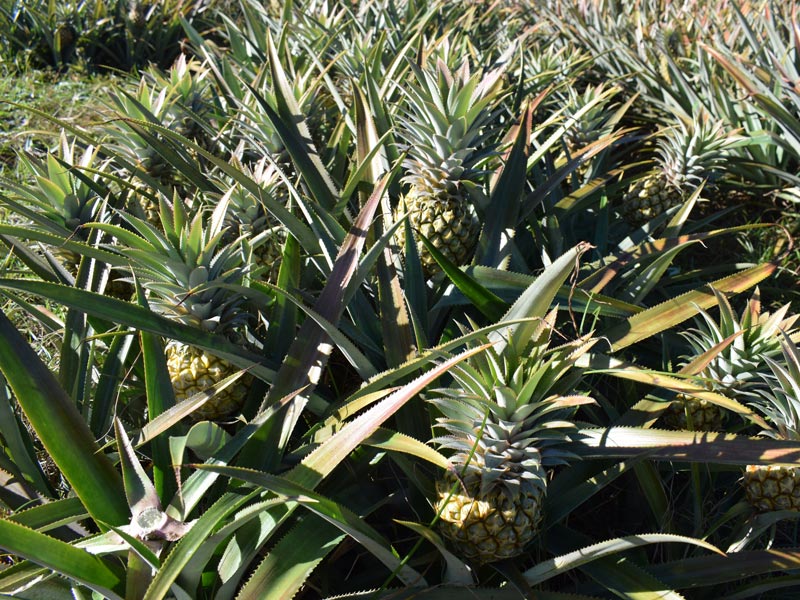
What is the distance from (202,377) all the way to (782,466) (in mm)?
1193

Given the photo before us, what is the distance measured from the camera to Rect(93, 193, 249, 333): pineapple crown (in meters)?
1.17

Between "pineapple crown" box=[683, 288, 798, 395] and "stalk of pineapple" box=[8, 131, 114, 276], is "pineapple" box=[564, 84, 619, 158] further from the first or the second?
"stalk of pineapple" box=[8, 131, 114, 276]

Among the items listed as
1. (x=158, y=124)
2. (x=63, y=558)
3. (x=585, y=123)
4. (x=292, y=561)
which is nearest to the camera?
(x=63, y=558)

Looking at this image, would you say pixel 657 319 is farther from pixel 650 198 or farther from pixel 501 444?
pixel 650 198

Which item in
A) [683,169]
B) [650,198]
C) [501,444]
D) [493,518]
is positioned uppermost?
[683,169]

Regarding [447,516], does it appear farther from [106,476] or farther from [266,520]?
[106,476]

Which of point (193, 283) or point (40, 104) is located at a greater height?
point (193, 283)

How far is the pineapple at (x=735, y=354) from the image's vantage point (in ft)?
4.26

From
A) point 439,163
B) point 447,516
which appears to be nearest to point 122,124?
point 439,163

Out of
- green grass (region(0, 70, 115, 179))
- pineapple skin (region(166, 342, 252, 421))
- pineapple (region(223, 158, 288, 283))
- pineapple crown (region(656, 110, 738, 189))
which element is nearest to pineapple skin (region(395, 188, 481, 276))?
pineapple (region(223, 158, 288, 283))

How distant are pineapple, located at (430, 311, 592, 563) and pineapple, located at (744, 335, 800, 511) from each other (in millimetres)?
446

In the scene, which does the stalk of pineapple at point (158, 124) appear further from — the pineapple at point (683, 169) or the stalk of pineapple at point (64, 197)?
the pineapple at point (683, 169)

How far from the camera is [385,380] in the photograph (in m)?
1.13

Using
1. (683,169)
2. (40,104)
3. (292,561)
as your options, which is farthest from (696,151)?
(40,104)
